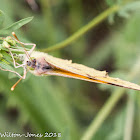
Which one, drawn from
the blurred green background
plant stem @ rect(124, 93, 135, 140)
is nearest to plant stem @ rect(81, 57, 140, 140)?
the blurred green background

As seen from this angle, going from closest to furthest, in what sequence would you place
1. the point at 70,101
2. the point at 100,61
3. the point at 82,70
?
the point at 82,70
the point at 70,101
the point at 100,61

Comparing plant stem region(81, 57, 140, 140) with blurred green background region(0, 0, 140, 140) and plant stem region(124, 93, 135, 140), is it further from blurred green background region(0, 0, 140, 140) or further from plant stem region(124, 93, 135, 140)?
plant stem region(124, 93, 135, 140)

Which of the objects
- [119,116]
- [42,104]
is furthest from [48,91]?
[119,116]

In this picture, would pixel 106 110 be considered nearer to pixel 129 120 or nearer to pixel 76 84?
pixel 129 120

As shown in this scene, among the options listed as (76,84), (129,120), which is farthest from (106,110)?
(76,84)

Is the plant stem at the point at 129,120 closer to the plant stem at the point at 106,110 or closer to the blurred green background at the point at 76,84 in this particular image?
the blurred green background at the point at 76,84

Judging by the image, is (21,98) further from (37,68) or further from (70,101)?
(37,68)
